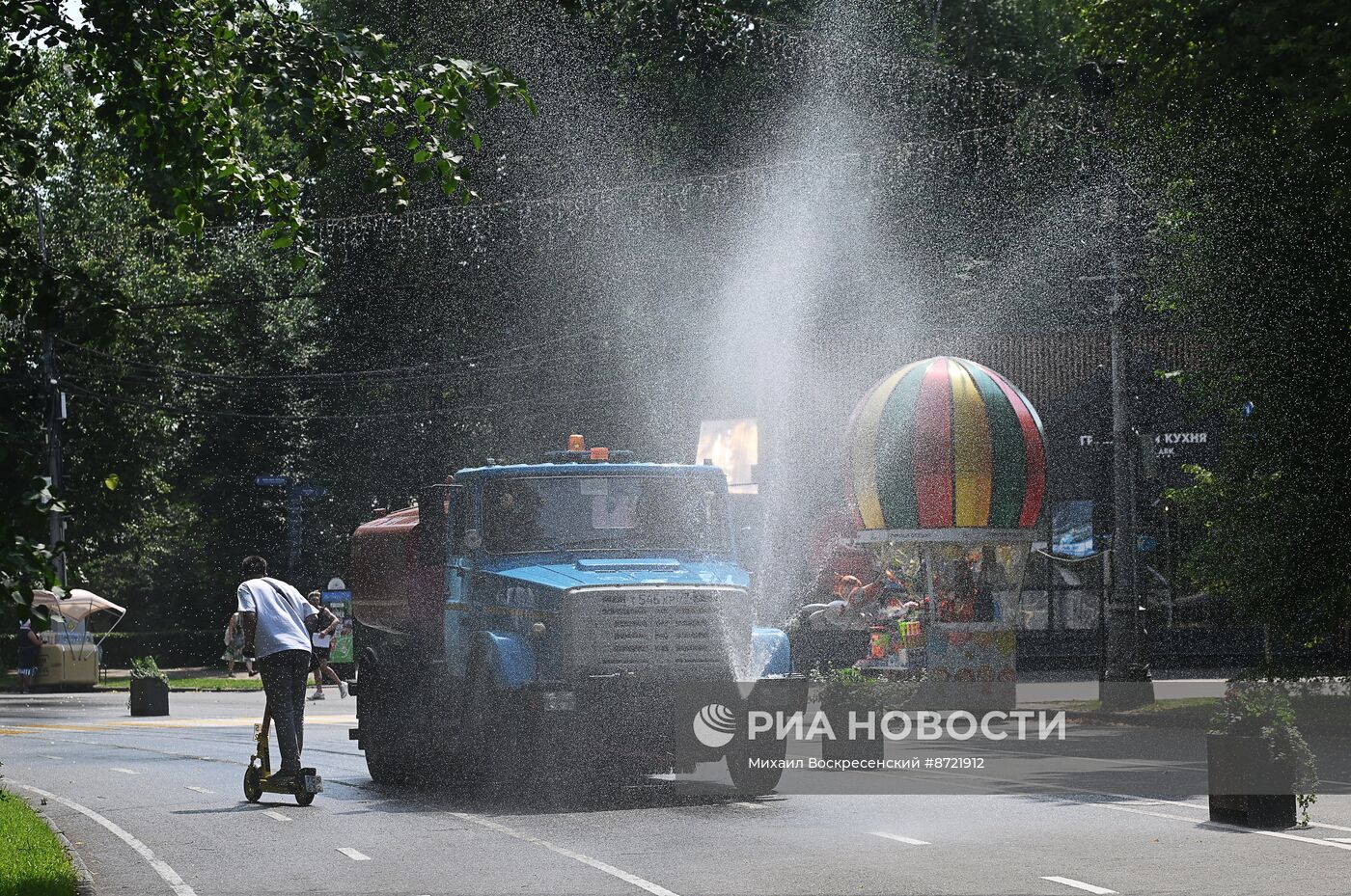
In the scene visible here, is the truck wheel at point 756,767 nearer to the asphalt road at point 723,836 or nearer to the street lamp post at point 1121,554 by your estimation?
the asphalt road at point 723,836

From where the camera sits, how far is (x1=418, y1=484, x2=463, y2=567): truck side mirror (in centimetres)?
1752

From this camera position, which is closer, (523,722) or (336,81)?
(336,81)

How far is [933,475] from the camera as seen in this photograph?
Result: 30.9m

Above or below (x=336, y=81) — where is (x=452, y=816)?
below

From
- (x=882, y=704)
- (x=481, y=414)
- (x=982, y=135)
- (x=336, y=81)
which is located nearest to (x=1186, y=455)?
(x=982, y=135)

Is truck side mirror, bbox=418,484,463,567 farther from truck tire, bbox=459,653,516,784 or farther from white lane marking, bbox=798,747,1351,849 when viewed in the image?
white lane marking, bbox=798,747,1351,849

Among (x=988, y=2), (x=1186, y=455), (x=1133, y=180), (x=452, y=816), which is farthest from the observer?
(x=988, y=2)

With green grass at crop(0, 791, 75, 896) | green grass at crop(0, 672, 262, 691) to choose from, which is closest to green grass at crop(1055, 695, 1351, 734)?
green grass at crop(0, 791, 75, 896)

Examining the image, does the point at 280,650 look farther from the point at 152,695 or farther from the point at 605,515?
the point at 152,695

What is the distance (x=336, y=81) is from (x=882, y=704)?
Result: 9621mm

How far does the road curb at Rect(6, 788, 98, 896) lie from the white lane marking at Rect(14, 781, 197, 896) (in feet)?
1.20

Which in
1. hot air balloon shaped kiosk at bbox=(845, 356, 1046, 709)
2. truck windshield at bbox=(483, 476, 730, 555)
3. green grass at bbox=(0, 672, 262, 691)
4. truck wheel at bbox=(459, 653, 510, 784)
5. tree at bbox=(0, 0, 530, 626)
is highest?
tree at bbox=(0, 0, 530, 626)

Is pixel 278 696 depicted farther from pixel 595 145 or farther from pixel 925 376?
pixel 595 145

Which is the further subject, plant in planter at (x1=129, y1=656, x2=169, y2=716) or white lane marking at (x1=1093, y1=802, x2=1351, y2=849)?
plant in planter at (x1=129, y1=656, x2=169, y2=716)
